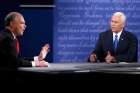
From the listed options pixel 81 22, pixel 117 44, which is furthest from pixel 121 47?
pixel 81 22

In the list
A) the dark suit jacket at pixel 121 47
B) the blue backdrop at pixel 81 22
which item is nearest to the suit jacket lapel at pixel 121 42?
the dark suit jacket at pixel 121 47

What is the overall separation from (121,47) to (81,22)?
43.1 inches

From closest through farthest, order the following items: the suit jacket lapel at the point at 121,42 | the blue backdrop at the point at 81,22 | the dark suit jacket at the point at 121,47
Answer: the dark suit jacket at the point at 121,47 < the suit jacket lapel at the point at 121,42 < the blue backdrop at the point at 81,22

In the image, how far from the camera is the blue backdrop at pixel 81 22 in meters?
5.30

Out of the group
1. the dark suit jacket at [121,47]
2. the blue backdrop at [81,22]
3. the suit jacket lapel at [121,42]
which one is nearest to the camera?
the dark suit jacket at [121,47]

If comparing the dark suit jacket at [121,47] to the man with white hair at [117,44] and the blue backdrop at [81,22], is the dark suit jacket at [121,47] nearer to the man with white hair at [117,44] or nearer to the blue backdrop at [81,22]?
the man with white hair at [117,44]

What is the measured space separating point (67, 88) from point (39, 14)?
15.3 feet

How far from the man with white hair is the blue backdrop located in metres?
0.73

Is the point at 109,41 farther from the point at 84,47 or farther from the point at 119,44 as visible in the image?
the point at 84,47

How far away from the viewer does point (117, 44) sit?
14.7 feet

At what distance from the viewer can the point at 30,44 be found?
18.0ft

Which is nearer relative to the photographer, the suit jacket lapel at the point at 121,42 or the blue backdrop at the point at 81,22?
the suit jacket lapel at the point at 121,42

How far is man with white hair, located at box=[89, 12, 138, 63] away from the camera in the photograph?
434cm

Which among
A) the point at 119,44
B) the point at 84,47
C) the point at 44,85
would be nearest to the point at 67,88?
the point at 44,85
